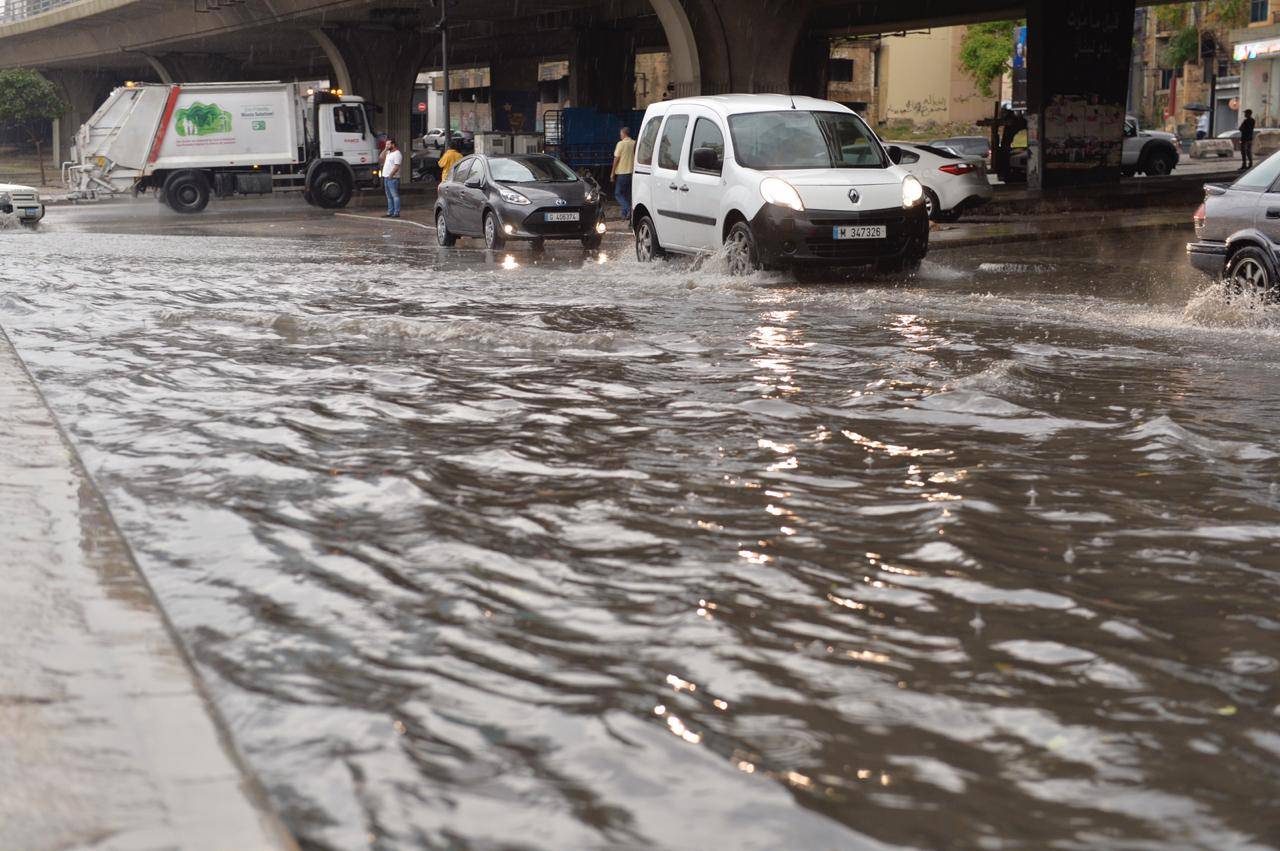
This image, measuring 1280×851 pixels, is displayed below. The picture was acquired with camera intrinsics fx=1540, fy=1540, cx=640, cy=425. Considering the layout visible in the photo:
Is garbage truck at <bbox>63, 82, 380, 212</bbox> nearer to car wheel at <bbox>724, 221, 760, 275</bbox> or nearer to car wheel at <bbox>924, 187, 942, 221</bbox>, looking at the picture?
car wheel at <bbox>924, 187, 942, 221</bbox>

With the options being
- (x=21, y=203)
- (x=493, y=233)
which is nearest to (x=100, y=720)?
(x=493, y=233)

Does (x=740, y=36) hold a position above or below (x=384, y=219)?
above

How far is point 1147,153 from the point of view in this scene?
40719 millimetres

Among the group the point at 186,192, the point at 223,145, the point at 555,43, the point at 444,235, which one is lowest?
the point at 444,235

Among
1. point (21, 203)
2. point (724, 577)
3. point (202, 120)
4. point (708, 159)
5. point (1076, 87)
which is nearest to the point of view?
point (724, 577)

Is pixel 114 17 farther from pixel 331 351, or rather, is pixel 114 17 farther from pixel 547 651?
pixel 547 651

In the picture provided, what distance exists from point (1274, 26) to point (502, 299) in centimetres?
5454

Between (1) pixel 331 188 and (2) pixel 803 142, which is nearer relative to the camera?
(2) pixel 803 142

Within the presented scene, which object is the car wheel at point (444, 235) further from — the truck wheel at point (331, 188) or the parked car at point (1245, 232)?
the truck wheel at point (331, 188)

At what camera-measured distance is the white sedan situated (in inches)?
989

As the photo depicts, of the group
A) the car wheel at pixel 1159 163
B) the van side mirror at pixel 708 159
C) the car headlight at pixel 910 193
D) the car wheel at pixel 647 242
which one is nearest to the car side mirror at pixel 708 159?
the van side mirror at pixel 708 159

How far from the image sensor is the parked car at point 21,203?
2930 centimetres

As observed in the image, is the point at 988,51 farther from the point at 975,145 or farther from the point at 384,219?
the point at 384,219

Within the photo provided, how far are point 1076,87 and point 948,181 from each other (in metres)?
10.4
